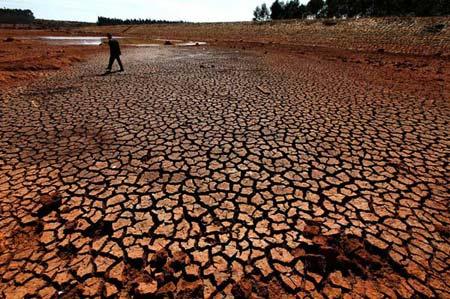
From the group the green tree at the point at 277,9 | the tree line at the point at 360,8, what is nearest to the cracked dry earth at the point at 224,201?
the tree line at the point at 360,8

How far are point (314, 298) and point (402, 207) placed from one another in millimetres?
2042

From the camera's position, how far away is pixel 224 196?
374cm

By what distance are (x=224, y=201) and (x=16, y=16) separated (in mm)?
115982

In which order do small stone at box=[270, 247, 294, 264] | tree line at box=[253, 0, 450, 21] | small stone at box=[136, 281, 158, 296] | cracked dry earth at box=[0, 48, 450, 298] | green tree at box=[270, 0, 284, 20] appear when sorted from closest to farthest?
small stone at box=[136, 281, 158, 296] → cracked dry earth at box=[0, 48, 450, 298] → small stone at box=[270, 247, 294, 264] → tree line at box=[253, 0, 450, 21] → green tree at box=[270, 0, 284, 20]

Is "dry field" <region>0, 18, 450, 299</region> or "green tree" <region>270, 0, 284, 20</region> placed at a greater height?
"green tree" <region>270, 0, 284, 20</region>

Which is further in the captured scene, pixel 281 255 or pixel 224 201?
pixel 224 201

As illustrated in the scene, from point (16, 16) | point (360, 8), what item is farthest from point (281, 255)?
point (16, 16)

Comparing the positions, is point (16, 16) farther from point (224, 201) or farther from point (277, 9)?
point (224, 201)

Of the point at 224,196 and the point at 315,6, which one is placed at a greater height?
the point at 315,6

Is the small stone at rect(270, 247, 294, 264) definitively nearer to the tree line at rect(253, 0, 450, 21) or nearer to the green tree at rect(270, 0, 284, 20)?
the tree line at rect(253, 0, 450, 21)

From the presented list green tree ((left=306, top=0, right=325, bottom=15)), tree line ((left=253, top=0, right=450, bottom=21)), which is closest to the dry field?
tree line ((left=253, top=0, right=450, bottom=21))

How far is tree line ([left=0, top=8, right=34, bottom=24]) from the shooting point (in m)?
79.7

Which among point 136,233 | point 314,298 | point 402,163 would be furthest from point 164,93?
point 314,298

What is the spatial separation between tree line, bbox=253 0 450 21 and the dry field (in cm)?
4279
